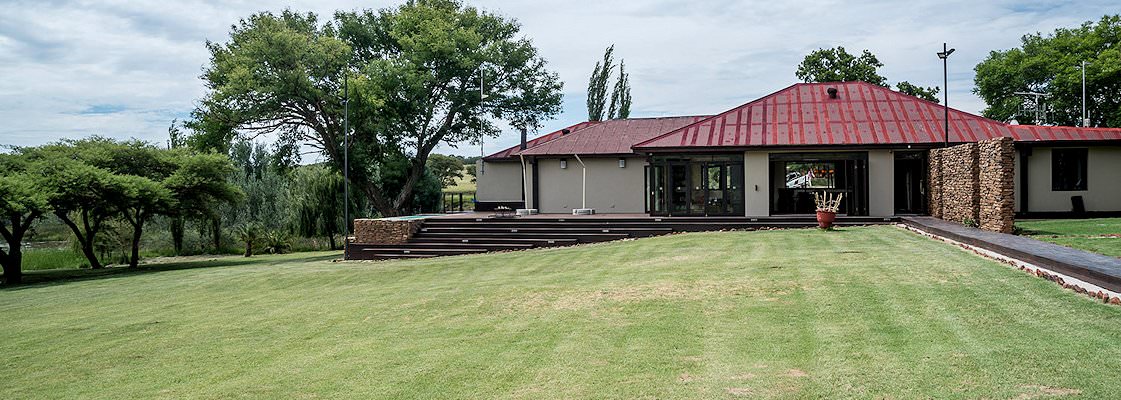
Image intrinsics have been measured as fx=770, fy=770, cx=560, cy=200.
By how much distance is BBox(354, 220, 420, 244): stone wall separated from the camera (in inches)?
789

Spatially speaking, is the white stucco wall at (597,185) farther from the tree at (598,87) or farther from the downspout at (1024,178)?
the tree at (598,87)

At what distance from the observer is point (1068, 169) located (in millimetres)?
20391

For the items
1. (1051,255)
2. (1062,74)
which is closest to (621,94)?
(1062,74)

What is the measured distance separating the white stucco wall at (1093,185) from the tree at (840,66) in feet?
52.8

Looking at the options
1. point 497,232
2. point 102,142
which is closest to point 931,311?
point 497,232

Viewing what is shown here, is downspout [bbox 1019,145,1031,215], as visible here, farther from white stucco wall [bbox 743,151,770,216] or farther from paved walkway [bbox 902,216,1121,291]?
paved walkway [bbox 902,216,1121,291]

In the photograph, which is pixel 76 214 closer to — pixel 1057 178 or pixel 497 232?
pixel 497 232

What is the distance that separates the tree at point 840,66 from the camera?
36406 millimetres

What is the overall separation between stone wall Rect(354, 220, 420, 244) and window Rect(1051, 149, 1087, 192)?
17031 mm

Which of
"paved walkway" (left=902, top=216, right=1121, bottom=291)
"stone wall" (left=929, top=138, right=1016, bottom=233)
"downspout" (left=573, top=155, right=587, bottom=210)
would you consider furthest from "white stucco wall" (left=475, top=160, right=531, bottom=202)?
"paved walkway" (left=902, top=216, right=1121, bottom=291)

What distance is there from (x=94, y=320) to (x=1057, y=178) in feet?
72.1

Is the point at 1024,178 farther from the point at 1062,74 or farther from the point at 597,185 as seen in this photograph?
A: the point at 1062,74

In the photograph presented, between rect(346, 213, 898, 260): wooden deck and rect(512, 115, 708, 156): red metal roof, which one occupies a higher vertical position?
rect(512, 115, 708, 156): red metal roof

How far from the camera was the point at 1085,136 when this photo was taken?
20125 millimetres
